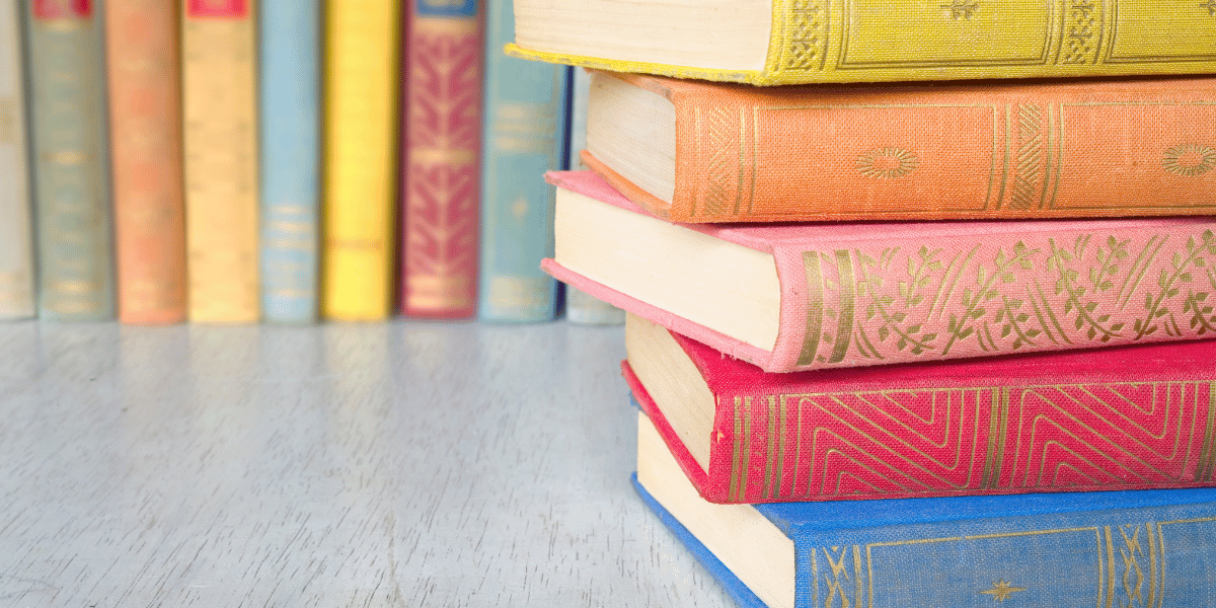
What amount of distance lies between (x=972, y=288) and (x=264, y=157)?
0.66 metres

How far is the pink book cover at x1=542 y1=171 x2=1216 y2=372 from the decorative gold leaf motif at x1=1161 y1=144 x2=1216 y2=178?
0.08ft

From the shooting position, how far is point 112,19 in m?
0.95

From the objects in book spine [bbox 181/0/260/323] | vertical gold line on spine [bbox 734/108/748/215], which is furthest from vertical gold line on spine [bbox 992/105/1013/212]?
book spine [bbox 181/0/260/323]

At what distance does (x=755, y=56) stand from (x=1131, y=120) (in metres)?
0.18

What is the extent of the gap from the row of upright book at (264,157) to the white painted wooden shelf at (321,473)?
47 millimetres

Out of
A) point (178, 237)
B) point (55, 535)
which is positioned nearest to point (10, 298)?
point (178, 237)

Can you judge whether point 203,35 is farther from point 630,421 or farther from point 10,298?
point 630,421

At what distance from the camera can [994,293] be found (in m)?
0.50

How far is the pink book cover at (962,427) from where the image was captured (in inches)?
19.4

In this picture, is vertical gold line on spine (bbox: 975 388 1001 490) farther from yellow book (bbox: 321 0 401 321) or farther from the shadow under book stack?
yellow book (bbox: 321 0 401 321)

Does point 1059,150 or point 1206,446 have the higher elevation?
point 1059,150

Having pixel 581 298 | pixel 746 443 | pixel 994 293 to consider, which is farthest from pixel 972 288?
pixel 581 298

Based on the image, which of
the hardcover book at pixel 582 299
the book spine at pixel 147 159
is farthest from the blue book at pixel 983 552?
the book spine at pixel 147 159

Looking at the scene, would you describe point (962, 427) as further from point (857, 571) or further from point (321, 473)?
point (321, 473)
